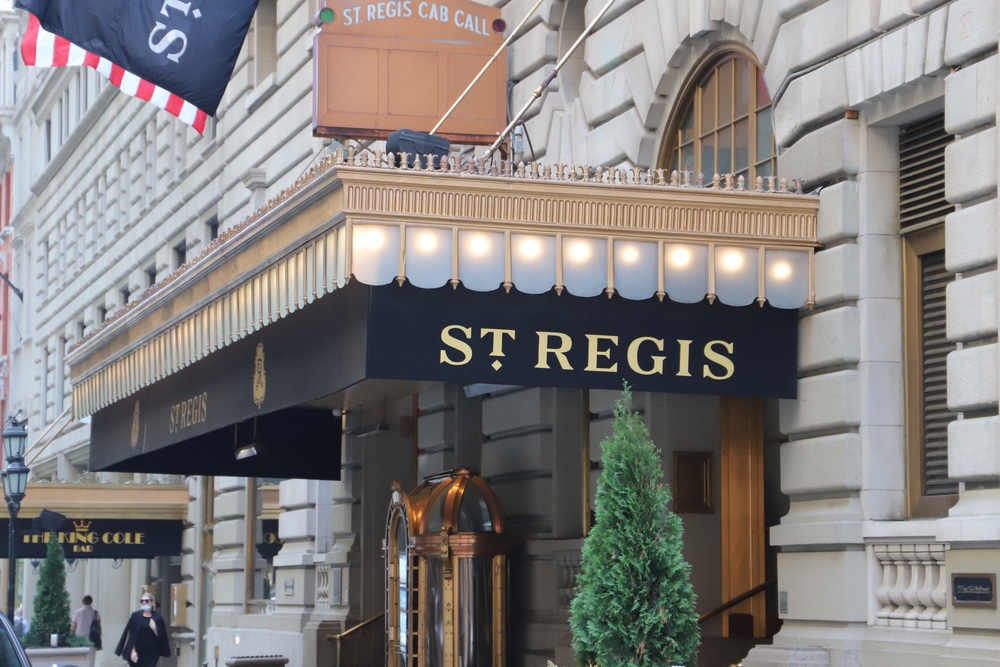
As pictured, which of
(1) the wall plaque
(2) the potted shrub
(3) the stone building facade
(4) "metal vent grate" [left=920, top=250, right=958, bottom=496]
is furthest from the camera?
(2) the potted shrub

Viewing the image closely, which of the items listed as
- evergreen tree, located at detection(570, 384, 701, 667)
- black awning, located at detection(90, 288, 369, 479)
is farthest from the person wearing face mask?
evergreen tree, located at detection(570, 384, 701, 667)

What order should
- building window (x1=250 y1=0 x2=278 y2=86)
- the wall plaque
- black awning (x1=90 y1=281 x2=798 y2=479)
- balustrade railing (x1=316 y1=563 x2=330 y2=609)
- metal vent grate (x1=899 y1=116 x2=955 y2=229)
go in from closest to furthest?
the wall plaque < metal vent grate (x1=899 y1=116 x2=955 y2=229) < black awning (x1=90 y1=281 x2=798 y2=479) < balustrade railing (x1=316 y1=563 x2=330 y2=609) < building window (x1=250 y1=0 x2=278 y2=86)

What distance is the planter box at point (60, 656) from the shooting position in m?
28.7

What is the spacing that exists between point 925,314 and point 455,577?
22.0 feet

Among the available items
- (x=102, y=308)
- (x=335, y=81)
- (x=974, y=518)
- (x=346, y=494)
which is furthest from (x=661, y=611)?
(x=102, y=308)

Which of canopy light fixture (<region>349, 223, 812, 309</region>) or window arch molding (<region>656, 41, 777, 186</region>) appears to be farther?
window arch molding (<region>656, 41, 777, 186</region>)

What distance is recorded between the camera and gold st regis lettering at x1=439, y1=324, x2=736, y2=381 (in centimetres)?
1355

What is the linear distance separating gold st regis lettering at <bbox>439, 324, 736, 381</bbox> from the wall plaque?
9.91 ft

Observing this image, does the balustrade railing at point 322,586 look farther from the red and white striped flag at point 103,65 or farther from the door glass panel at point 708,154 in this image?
the door glass panel at point 708,154

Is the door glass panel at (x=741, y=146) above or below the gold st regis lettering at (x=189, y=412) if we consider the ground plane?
above

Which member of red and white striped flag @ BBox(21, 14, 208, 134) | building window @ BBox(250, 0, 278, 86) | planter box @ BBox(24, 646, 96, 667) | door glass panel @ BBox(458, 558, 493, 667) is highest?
building window @ BBox(250, 0, 278, 86)

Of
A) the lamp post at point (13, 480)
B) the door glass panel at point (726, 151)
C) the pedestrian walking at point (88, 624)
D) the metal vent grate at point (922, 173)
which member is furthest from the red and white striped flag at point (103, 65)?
the pedestrian walking at point (88, 624)

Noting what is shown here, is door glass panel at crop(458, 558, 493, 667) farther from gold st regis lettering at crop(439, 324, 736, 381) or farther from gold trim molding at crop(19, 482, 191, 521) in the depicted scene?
gold trim molding at crop(19, 482, 191, 521)

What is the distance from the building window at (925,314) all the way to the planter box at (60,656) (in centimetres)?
1900
